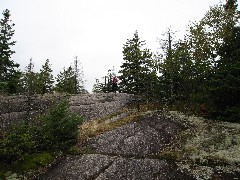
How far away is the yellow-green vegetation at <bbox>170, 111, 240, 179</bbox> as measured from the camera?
1485 cm

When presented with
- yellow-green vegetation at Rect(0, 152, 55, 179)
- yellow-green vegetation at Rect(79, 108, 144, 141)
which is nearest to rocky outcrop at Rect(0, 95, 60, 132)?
yellow-green vegetation at Rect(79, 108, 144, 141)

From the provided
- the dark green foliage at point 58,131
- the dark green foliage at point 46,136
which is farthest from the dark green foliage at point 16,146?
the dark green foliage at point 58,131

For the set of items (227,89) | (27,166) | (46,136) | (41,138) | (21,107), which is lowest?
(27,166)

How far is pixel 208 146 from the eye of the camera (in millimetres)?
16578

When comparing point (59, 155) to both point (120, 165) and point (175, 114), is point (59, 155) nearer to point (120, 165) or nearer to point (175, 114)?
point (120, 165)

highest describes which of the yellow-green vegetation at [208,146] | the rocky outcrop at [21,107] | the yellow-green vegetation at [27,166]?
the rocky outcrop at [21,107]

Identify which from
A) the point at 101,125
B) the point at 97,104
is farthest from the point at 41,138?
the point at 97,104

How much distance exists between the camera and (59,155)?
59.1 feet

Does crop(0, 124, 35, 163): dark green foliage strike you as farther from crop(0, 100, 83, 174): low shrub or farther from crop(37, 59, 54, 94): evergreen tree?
crop(37, 59, 54, 94): evergreen tree

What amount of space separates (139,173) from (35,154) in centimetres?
640

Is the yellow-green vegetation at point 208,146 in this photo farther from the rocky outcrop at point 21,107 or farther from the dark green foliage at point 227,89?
the rocky outcrop at point 21,107

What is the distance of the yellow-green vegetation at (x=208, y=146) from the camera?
48.7 feet

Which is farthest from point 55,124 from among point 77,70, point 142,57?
point 77,70

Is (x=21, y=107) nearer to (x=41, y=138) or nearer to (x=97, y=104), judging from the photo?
(x=97, y=104)
